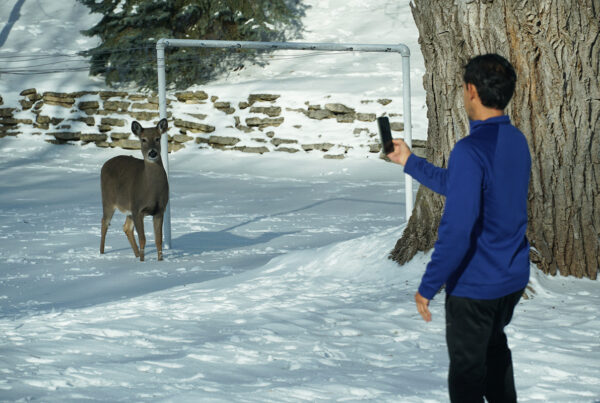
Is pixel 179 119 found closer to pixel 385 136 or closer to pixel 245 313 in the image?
pixel 245 313

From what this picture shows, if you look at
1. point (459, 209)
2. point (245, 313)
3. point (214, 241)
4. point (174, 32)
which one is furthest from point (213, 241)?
point (174, 32)

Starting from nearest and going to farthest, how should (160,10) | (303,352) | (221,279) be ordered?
(303,352), (221,279), (160,10)

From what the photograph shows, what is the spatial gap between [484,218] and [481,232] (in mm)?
53

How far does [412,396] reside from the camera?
4188 millimetres

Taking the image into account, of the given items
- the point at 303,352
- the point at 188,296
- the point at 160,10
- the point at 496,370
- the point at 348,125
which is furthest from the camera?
the point at 160,10

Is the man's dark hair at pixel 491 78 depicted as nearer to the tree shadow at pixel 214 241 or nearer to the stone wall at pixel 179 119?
the tree shadow at pixel 214 241

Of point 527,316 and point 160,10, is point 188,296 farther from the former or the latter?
point 160,10

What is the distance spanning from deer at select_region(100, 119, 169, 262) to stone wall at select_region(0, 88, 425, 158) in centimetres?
982

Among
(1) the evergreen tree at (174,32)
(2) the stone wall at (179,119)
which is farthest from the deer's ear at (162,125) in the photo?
(1) the evergreen tree at (174,32)

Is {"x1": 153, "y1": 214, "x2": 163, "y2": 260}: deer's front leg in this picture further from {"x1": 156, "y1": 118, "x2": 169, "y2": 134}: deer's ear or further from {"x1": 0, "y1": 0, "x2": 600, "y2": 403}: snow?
{"x1": 156, "y1": 118, "x2": 169, "y2": 134}: deer's ear

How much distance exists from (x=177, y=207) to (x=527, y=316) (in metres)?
9.45

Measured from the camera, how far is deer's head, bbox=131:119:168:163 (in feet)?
32.2

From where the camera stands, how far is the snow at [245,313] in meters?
4.44

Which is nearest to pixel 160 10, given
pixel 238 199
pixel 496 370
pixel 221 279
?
pixel 238 199
